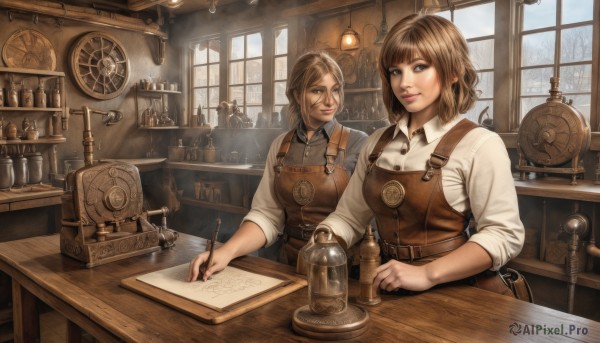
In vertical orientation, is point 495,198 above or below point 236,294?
above

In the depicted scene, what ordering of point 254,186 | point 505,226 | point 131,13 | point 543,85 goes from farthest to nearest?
point 131,13 < point 254,186 < point 543,85 < point 505,226

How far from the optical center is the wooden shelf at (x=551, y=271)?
3129 mm

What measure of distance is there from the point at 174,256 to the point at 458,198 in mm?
1149

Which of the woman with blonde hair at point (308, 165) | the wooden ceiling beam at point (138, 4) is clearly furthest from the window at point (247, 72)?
the woman with blonde hair at point (308, 165)

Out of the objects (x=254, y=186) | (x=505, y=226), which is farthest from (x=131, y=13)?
(x=505, y=226)

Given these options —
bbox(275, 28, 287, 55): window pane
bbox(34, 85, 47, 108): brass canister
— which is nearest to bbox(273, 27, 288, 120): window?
bbox(275, 28, 287, 55): window pane

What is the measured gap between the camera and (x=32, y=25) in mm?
5789

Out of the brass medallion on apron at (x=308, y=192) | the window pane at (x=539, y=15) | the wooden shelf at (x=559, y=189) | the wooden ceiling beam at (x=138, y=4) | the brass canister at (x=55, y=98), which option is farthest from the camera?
the wooden ceiling beam at (x=138, y=4)

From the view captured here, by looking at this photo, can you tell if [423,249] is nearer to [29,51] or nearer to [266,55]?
[266,55]

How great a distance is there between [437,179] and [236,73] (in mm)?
5624

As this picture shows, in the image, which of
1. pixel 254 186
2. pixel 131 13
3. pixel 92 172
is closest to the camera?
pixel 92 172

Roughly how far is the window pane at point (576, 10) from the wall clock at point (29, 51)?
5.55 meters

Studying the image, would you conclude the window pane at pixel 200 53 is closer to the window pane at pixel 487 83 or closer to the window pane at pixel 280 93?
the window pane at pixel 280 93

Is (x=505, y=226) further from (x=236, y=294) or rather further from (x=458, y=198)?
(x=236, y=294)
